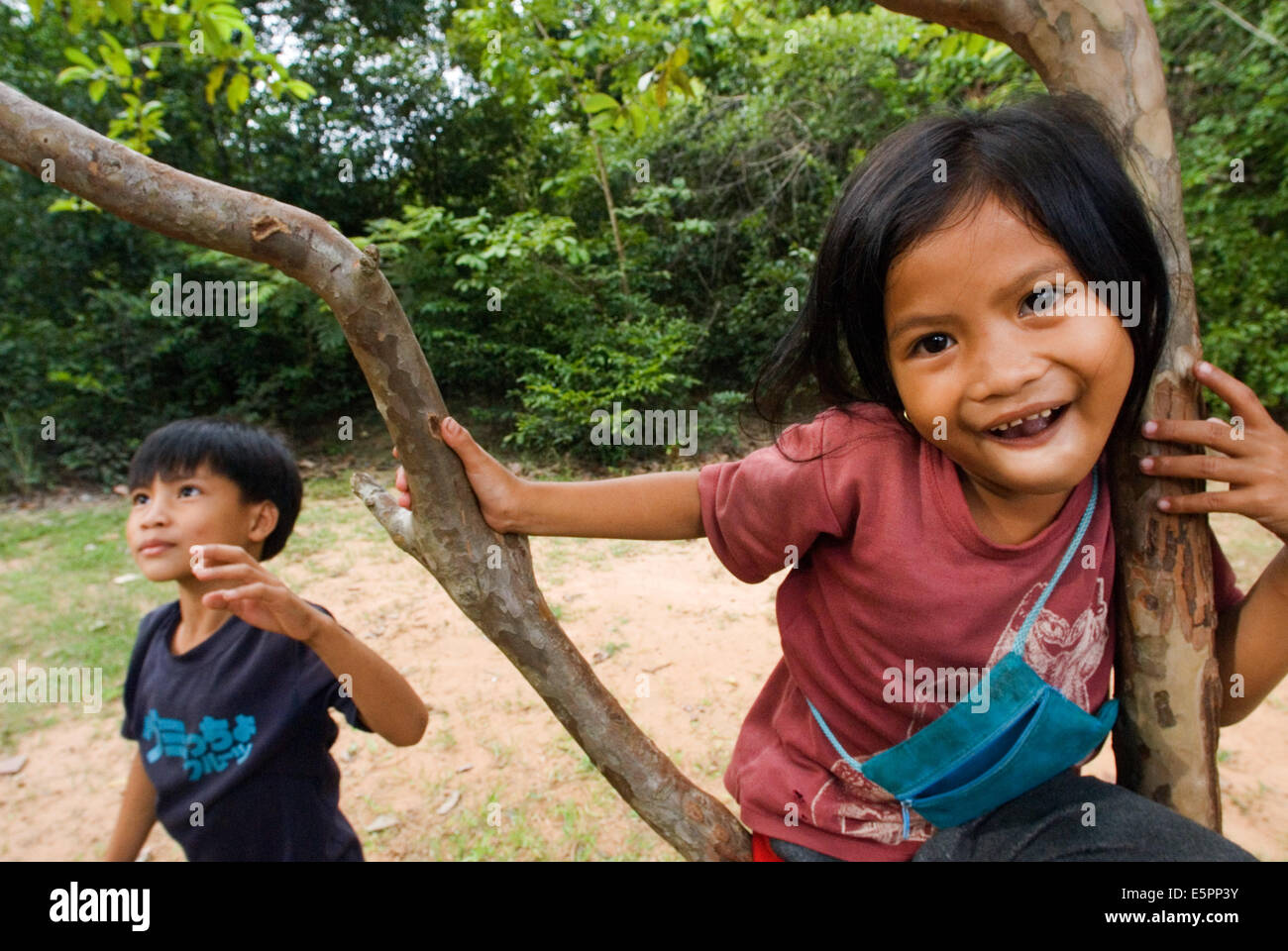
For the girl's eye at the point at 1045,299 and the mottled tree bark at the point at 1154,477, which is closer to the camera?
the girl's eye at the point at 1045,299

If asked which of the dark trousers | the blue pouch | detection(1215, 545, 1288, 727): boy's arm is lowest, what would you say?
the dark trousers

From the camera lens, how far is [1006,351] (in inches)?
38.0

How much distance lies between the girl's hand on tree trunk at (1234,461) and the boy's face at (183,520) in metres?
1.65

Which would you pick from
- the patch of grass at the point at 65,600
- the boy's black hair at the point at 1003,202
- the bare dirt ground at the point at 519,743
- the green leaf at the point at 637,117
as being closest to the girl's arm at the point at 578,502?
the boy's black hair at the point at 1003,202

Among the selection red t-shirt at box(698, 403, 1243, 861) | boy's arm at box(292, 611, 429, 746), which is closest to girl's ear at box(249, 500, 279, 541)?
boy's arm at box(292, 611, 429, 746)

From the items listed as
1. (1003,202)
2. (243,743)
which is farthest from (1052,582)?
(243,743)

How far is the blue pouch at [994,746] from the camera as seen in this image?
1093mm

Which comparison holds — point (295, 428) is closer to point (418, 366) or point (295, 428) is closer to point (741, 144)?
point (741, 144)

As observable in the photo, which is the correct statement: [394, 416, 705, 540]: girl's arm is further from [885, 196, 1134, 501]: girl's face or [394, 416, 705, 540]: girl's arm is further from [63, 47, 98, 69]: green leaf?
[63, 47, 98, 69]: green leaf

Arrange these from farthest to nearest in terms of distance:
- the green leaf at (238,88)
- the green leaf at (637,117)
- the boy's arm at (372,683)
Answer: the green leaf at (637,117) < the green leaf at (238,88) < the boy's arm at (372,683)

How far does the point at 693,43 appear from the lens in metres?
3.43

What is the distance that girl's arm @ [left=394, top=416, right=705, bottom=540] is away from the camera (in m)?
1.04

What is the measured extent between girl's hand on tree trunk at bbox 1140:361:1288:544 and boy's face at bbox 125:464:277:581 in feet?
5.42

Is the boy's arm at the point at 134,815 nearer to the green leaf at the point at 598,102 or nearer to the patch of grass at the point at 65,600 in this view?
the patch of grass at the point at 65,600
